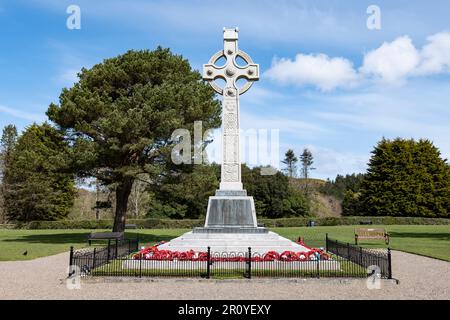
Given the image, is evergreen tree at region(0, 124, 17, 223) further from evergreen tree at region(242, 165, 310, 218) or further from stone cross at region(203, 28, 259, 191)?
stone cross at region(203, 28, 259, 191)

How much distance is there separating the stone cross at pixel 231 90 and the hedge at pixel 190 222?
34106 millimetres

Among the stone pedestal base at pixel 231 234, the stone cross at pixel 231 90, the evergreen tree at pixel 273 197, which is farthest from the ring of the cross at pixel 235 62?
the evergreen tree at pixel 273 197

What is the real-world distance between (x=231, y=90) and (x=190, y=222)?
121 ft

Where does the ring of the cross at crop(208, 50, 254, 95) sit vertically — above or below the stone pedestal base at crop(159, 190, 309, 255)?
above

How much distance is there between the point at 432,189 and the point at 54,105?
53.6 m

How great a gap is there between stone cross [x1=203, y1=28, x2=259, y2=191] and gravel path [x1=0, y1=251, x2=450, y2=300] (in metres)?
7.57

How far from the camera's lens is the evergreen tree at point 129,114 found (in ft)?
88.9

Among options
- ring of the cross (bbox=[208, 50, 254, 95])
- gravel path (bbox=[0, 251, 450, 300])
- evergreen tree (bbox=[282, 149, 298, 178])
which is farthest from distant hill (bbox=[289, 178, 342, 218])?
gravel path (bbox=[0, 251, 450, 300])

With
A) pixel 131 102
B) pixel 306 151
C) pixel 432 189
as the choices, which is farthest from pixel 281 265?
pixel 306 151

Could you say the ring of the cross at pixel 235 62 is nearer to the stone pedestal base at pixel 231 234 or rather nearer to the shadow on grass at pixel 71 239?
the stone pedestal base at pixel 231 234

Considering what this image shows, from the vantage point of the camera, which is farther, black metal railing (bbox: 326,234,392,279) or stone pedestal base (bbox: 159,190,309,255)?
stone pedestal base (bbox: 159,190,309,255)

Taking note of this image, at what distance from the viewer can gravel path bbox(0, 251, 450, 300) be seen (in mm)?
10555

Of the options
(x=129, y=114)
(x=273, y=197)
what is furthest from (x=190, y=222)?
(x=129, y=114)

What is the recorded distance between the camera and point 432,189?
62125mm
